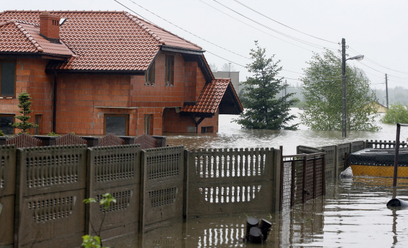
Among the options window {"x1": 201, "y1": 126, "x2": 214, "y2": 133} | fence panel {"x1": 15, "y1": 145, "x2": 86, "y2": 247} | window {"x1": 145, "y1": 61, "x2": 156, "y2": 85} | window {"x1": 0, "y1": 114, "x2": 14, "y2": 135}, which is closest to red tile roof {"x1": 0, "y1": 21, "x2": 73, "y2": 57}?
window {"x1": 0, "y1": 114, "x2": 14, "y2": 135}

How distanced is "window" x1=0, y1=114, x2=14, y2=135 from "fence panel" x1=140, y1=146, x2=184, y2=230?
18.1m

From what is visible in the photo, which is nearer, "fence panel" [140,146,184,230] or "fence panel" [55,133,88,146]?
"fence panel" [140,146,184,230]

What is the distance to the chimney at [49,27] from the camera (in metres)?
28.2

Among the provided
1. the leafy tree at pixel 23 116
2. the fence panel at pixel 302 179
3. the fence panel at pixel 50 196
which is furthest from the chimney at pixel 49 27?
the fence panel at pixel 50 196

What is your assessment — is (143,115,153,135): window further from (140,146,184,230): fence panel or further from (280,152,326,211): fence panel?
(140,146,184,230): fence panel

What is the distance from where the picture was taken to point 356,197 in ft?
48.9

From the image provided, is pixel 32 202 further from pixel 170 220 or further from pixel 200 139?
pixel 200 139

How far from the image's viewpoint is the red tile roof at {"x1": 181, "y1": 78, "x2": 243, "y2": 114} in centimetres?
3218

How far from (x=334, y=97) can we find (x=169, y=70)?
29.5 meters

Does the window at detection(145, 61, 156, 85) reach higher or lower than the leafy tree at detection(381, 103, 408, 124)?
higher

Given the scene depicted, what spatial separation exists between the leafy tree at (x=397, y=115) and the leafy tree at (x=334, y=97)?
1150cm

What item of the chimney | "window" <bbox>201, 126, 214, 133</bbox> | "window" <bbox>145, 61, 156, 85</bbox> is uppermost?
the chimney

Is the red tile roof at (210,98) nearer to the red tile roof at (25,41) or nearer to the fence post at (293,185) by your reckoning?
the red tile roof at (25,41)

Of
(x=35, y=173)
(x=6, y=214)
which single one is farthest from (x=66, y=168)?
(x=6, y=214)
